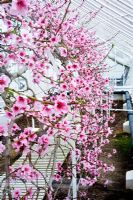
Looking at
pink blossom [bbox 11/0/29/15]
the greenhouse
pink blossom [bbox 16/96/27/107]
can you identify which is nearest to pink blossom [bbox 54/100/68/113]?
the greenhouse

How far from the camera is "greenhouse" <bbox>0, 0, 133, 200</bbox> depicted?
2.03 metres

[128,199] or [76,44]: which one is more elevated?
[76,44]

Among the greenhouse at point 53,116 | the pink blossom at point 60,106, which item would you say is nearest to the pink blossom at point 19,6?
the greenhouse at point 53,116

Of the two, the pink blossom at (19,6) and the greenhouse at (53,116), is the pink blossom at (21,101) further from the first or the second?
the pink blossom at (19,6)

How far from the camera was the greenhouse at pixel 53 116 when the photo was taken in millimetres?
2029

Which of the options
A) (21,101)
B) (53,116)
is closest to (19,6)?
(21,101)

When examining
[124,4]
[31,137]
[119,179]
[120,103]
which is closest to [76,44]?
[124,4]

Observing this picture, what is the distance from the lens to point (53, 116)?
2.57m

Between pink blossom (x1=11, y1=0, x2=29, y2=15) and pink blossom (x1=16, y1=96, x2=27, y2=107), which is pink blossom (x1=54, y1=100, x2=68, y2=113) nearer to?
pink blossom (x1=16, y1=96, x2=27, y2=107)

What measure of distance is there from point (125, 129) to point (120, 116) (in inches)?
86.5

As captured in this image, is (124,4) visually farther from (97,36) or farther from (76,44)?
(97,36)

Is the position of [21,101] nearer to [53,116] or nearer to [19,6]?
[19,6]

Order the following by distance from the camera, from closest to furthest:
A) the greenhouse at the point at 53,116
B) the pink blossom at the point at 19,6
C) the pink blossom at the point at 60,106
A: the pink blossom at the point at 19,6 → the pink blossom at the point at 60,106 → the greenhouse at the point at 53,116

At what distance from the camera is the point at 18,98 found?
1.53 m
